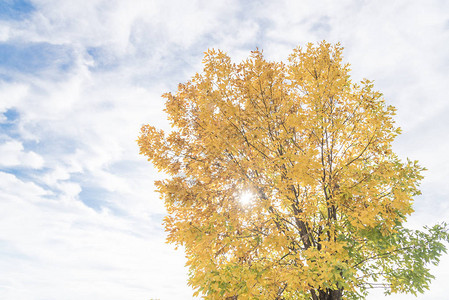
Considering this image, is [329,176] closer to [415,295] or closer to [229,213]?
[229,213]

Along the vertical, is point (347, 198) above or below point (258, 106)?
below

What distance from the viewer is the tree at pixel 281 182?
684 cm

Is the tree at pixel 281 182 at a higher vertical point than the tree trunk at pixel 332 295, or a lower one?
higher

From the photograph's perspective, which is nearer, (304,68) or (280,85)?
(304,68)

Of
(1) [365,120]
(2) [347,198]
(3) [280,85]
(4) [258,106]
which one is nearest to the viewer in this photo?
(2) [347,198]

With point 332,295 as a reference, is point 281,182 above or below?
above

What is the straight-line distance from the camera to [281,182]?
753cm

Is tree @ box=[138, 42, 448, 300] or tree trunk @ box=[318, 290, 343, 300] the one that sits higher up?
tree @ box=[138, 42, 448, 300]

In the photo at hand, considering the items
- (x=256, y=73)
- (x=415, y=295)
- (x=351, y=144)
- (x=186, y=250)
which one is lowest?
(x=415, y=295)

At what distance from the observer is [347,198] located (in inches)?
275

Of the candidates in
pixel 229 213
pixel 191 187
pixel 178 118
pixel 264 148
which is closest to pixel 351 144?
pixel 264 148

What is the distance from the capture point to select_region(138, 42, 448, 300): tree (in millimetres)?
6840

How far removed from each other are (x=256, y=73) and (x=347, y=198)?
13.4 ft

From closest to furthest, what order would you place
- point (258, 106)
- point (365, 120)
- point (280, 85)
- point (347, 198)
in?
1. point (347, 198)
2. point (365, 120)
3. point (258, 106)
4. point (280, 85)
